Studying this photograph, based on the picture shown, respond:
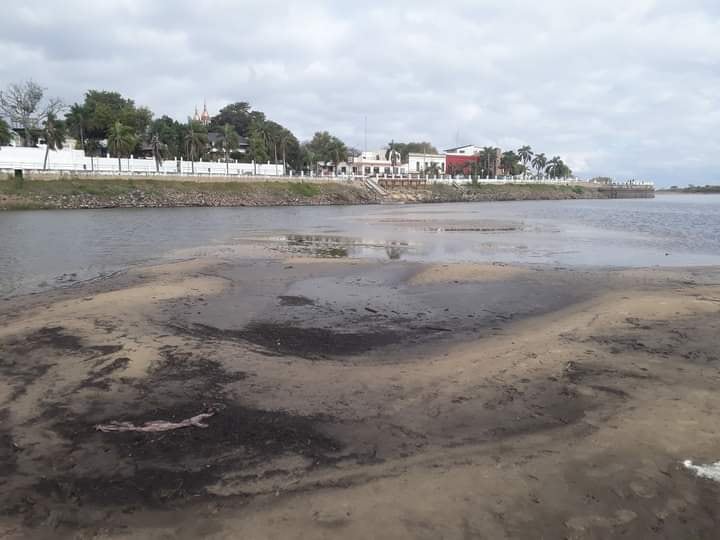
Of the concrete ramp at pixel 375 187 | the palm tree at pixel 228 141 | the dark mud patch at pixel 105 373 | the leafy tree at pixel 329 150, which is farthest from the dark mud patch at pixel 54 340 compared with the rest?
the leafy tree at pixel 329 150

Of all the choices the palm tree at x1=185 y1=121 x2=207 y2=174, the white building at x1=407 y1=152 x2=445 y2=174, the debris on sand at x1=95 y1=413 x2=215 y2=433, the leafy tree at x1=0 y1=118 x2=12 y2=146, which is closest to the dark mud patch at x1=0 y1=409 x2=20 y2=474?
the debris on sand at x1=95 y1=413 x2=215 y2=433

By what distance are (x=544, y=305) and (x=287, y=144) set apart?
111443 mm

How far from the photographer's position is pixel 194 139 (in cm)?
9812

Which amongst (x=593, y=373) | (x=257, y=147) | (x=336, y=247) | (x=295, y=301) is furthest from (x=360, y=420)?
(x=257, y=147)

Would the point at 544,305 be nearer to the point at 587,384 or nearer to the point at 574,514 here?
the point at 587,384

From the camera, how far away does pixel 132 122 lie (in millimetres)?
99062

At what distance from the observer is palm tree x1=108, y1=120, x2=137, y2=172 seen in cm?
8819

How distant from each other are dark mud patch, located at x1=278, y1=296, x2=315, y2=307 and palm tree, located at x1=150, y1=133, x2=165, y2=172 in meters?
84.5

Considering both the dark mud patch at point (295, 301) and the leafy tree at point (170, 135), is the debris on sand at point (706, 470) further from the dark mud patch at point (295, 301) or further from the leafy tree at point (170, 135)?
the leafy tree at point (170, 135)

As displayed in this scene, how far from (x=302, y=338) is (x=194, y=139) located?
313 feet

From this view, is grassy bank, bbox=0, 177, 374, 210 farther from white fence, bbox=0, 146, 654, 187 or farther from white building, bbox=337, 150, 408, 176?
white building, bbox=337, 150, 408, 176

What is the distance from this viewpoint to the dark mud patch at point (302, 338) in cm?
1062

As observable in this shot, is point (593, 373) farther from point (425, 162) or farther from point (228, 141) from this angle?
point (425, 162)

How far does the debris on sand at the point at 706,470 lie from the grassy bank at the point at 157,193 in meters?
72.2
